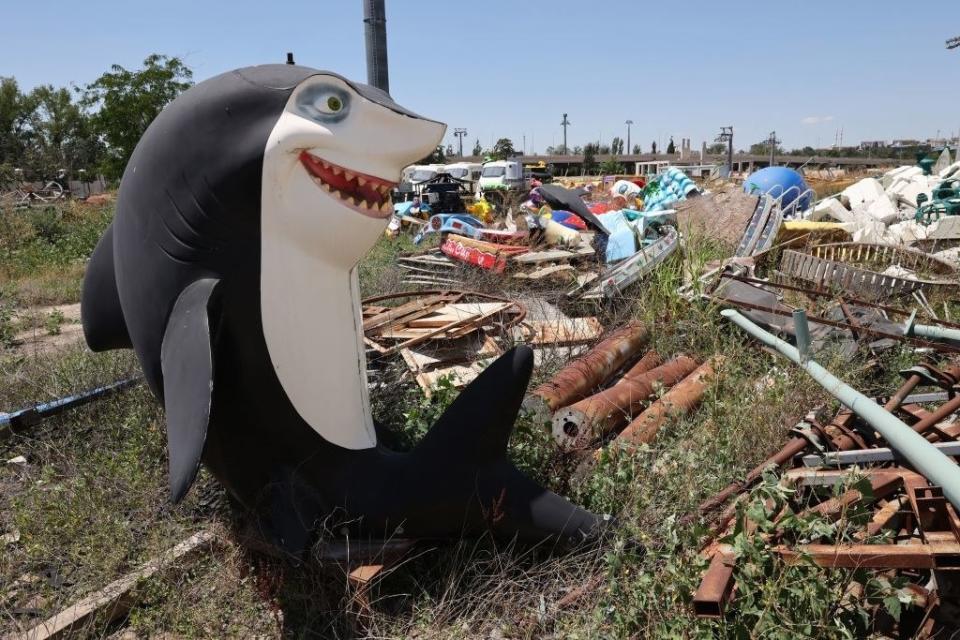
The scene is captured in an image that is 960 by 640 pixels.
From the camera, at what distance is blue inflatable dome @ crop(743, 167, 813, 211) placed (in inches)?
493

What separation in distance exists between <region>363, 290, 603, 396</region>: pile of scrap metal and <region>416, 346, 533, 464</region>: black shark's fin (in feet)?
6.60

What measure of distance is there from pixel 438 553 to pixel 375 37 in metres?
4.66

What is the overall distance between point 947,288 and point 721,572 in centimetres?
511

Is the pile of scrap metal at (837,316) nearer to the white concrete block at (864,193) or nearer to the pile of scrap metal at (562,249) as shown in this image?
the pile of scrap metal at (562,249)

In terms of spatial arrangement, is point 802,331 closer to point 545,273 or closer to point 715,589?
point 715,589

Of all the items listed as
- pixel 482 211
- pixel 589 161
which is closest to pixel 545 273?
pixel 482 211

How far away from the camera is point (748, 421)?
12.0ft

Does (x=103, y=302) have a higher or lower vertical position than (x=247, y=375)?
higher

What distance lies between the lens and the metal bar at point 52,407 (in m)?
3.84

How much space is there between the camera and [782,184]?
12.8 m

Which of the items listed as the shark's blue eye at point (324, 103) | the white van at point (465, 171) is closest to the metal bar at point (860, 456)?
the shark's blue eye at point (324, 103)

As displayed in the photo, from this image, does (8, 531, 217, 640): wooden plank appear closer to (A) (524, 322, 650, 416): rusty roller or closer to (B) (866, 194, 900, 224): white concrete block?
(A) (524, 322, 650, 416): rusty roller

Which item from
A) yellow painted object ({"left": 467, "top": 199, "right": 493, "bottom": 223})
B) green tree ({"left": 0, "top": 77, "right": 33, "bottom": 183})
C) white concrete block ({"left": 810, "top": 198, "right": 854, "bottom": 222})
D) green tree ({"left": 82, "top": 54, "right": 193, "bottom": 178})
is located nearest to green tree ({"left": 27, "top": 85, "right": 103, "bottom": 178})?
green tree ({"left": 0, "top": 77, "right": 33, "bottom": 183})

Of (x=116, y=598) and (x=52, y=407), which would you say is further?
(x=52, y=407)
